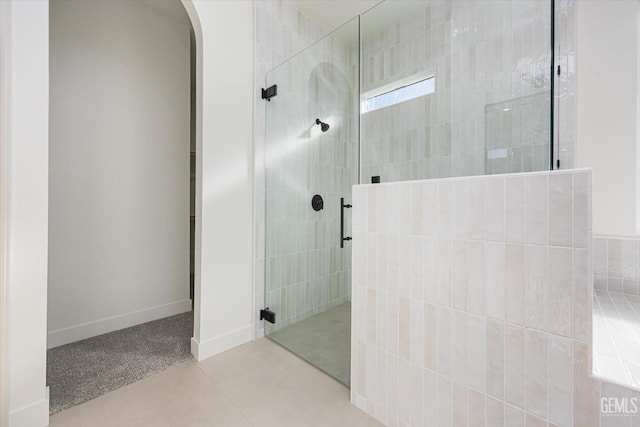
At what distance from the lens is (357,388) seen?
4.85 feet

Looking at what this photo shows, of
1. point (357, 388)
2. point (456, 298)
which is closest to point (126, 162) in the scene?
point (357, 388)

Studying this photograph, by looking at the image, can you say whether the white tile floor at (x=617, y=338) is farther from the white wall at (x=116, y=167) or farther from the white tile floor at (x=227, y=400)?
the white wall at (x=116, y=167)

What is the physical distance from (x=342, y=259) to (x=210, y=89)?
4.97 ft

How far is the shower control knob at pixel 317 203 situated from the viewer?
2.12 metres

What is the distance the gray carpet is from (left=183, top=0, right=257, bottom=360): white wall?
30cm

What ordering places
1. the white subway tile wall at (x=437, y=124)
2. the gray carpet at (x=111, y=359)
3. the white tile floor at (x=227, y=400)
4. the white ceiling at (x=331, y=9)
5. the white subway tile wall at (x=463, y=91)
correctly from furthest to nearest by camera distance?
the white ceiling at (x=331, y=9) < the gray carpet at (x=111, y=359) < the white tile floor at (x=227, y=400) < the white subway tile wall at (x=463, y=91) < the white subway tile wall at (x=437, y=124)

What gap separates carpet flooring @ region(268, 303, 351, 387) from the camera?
Answer: 6.04ft

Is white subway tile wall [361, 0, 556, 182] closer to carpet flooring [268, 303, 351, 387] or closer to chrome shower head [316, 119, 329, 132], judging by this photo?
chrome shower head [316, 119, 329, 132]

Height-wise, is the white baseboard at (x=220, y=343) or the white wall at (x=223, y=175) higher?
the white wall at (x=223, y=175)

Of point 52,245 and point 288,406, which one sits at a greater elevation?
point 52,245

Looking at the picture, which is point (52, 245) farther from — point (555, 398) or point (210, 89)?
point (555, 398)

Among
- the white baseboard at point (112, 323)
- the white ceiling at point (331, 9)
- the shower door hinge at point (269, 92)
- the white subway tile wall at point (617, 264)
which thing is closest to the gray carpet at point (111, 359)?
the white baseboard at point (112, 323)

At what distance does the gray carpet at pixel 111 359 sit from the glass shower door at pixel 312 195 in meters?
0.76

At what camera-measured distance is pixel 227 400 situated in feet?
4.99
